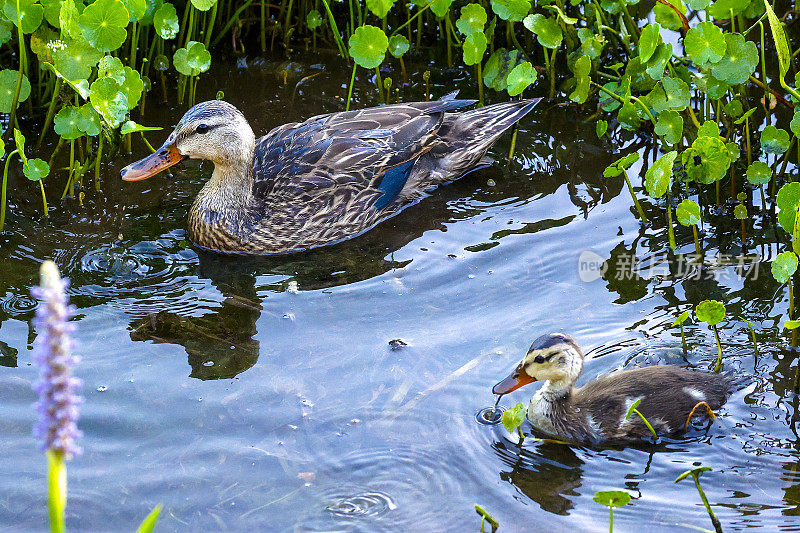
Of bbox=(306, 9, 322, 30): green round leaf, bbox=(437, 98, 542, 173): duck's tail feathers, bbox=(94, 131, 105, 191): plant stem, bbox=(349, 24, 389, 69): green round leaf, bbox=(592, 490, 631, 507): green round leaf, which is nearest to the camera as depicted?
bbox=(592, 490, 631, 507): green round leaf

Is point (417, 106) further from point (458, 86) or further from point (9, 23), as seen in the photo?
point (9, 23)

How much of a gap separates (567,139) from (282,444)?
3.35 meters

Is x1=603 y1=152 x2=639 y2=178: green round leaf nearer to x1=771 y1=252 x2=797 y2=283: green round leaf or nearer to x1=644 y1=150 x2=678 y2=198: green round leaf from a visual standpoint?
x1=644 y1=150 x2=678 y2=198: green round leaf

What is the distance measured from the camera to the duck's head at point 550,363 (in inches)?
161

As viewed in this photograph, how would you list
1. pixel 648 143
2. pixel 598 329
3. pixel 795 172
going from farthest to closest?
pixel 648 143, pixel 795 172, pixel 598 329

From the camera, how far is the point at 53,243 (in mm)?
5453

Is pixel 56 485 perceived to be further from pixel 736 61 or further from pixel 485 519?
pixel 736 61

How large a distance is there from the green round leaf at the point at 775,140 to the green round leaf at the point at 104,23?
3696 mm

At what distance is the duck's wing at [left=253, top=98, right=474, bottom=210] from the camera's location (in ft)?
19.0

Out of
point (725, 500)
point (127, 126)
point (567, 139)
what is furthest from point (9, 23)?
point (725, 500)

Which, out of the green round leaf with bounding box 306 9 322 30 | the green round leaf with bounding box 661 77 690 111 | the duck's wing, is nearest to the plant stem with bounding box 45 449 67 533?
the duck's wing

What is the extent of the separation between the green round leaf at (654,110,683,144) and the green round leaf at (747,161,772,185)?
0.47 metres

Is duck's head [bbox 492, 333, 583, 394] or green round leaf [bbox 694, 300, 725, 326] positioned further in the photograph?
green round leaf [bbox 694, 300, 725, 326]

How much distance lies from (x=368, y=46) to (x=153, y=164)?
5.27 feet
